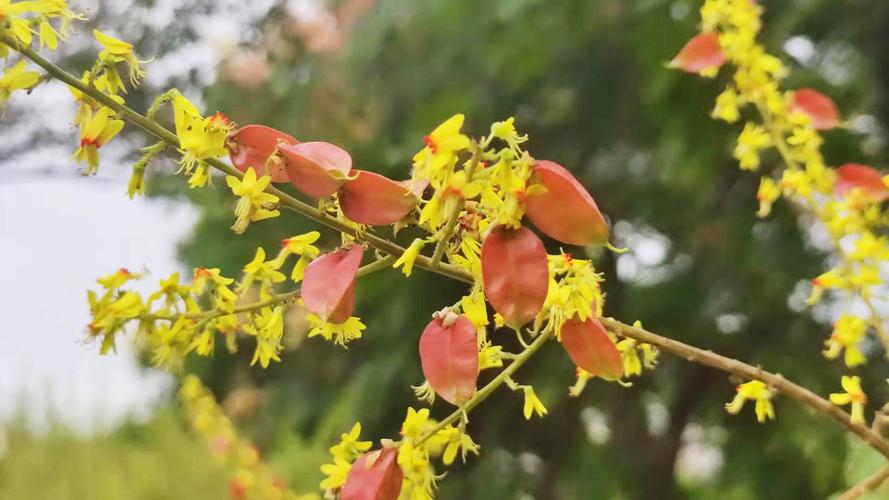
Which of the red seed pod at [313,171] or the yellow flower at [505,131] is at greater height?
the yellow flower at [505,131]

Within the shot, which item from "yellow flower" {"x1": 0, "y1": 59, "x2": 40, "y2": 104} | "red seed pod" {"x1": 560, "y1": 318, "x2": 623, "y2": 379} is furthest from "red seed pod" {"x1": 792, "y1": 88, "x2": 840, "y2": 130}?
"yellow flower" {"x1": 0, "y1": 59, "x2": 40, "y2": 104}

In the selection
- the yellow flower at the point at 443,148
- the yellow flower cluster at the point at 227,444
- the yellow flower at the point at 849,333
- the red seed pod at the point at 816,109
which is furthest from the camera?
the yellow flower cluster at the point at 227,444

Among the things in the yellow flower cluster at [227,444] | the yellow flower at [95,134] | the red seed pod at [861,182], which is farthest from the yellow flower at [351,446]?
the yellow flower cluster at [227,444]

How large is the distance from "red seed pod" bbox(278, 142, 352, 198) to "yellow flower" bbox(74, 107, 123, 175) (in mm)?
46

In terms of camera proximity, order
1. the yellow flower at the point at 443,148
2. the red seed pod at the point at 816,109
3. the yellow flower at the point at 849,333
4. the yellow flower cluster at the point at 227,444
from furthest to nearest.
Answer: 1. the yellow flower cluster at the point at 227,444
2. the red seed pod at the point at 816,109
3. the yellow flower at the point at 849,333
4. the yellow flower at the point at 443,148

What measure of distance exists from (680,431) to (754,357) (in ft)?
0.45

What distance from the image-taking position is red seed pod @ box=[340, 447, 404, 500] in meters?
0.23

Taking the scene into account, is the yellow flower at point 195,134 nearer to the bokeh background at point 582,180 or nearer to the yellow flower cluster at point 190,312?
the yellow flower cluster at point 190,312

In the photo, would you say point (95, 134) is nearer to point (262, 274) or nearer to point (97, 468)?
point (262, 274)

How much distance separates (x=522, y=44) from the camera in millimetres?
731

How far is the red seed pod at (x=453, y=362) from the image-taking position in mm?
223

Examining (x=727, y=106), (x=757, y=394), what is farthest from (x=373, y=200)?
(x=727, y=106)

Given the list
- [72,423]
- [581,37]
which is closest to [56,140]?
[72,423]

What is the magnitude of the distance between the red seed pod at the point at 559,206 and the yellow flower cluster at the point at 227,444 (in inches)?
23.4
